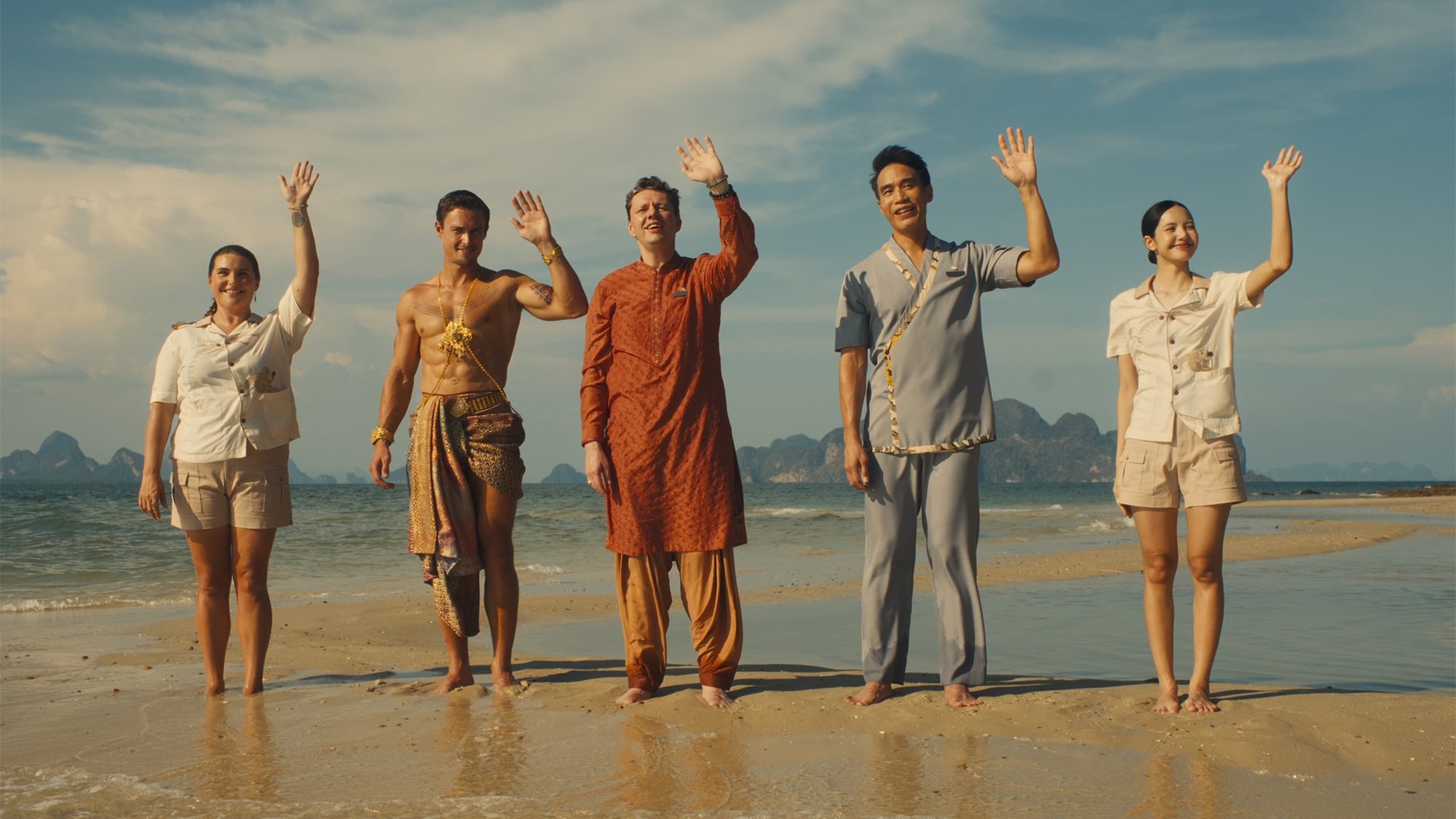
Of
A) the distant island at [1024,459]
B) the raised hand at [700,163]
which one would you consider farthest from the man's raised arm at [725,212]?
the distant island at [1024,459]

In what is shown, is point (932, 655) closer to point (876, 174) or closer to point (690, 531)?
point (690, 531)

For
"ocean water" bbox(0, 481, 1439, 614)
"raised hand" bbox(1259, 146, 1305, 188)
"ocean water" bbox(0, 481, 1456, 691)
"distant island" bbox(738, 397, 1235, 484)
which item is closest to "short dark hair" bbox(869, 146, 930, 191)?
"raised hand" bbox(1259, 146, 1305, 188)

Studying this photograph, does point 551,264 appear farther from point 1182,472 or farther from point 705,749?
point 1182,472

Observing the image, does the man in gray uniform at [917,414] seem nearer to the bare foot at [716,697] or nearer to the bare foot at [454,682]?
the bare foot at [716,697]

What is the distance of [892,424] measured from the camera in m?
3.89

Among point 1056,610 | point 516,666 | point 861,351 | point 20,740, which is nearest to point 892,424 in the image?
point 861,351

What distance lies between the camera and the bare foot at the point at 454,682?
432 cm

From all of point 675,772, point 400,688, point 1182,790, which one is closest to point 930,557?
point 1182,790

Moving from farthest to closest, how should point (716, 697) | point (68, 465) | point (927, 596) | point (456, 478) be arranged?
point (68, 465)
point (927, 596)
point (456, 478)
point (716, 697)

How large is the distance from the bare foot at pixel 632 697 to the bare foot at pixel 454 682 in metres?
0.79

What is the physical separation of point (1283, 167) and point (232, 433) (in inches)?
176

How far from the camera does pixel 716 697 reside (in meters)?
Answer: 3.91

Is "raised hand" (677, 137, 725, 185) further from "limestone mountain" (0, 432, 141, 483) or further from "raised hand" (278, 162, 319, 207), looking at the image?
"limestone mountain" (0, 432, 141, 483)

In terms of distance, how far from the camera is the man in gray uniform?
12.5ft
